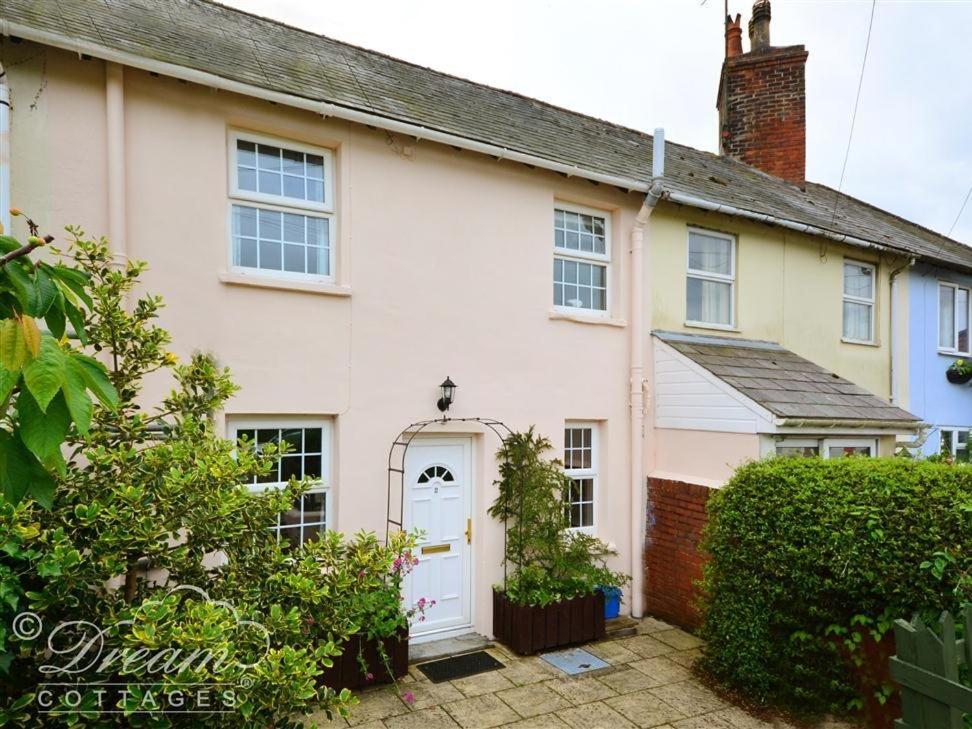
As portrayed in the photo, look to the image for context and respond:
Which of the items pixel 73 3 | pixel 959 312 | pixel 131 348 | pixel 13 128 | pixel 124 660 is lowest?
pixel 124 660

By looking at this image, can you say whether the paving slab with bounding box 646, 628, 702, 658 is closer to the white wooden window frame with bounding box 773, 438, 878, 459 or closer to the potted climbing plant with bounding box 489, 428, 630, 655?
the potted climbing plant with bounding box 489, 428, 630, 655

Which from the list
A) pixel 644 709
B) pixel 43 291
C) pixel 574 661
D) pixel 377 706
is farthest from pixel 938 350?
pixel 43 291

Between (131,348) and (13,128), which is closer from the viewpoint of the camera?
(131,348)

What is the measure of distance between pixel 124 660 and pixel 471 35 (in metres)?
11.0

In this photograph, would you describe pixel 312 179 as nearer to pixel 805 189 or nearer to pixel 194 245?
pixel 194 245

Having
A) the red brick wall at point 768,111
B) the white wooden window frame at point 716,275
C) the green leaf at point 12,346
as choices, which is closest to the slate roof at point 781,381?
the white wooden window frame at point 716,275

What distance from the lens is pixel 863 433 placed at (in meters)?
8.27

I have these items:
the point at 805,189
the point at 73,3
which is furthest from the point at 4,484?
the point at 805,189

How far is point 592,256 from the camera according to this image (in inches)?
336

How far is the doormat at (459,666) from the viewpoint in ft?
21.0

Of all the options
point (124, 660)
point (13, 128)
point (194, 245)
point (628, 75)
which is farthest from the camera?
point (628, 75)

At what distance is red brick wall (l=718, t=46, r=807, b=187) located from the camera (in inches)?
490

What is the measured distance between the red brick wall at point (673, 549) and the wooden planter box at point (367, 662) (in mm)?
3742

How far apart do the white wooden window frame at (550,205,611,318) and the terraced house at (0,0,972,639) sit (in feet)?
0.15
